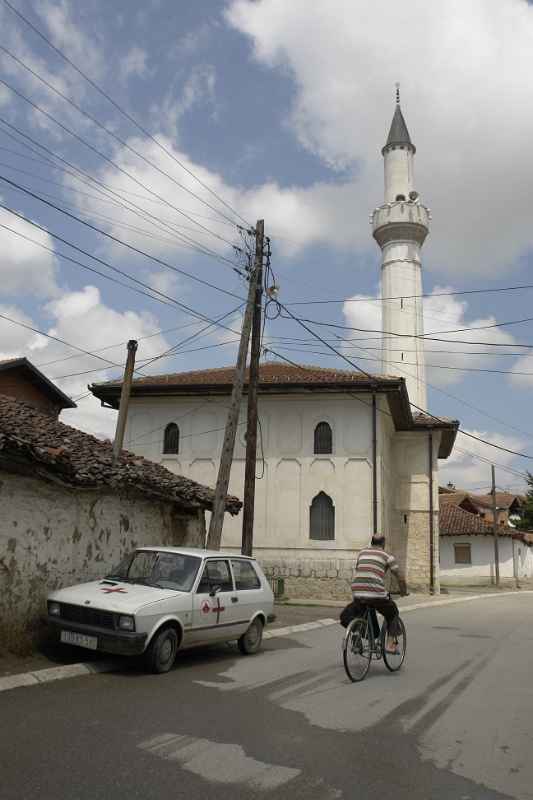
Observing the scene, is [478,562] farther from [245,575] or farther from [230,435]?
[245,575]

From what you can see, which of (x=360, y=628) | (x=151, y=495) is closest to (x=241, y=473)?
(x=151, y=495)

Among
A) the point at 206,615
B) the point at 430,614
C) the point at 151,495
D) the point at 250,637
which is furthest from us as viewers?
the point at 430,614

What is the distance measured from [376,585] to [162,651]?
2692 mm

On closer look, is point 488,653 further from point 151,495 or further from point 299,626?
point 151,495

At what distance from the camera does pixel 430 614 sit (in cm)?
1975

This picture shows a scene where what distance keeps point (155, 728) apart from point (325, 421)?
20976 millimetres

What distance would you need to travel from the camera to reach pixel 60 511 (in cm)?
1019

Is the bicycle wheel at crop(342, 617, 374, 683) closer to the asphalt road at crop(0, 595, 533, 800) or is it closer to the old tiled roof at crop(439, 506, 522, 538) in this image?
the asphalt road at crop(0, 595, 533, 800)

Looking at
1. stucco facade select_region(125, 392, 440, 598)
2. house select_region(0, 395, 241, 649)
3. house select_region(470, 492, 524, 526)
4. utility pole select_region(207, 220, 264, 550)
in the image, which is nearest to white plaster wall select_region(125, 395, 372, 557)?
stucco facade select_region(125, 392, 440, 598)

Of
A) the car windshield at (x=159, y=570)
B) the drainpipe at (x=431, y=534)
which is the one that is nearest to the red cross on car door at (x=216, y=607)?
the car windshield at (x=159, y=570)

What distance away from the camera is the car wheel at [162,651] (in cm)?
816

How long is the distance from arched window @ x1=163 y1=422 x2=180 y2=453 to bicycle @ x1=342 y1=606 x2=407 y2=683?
19.4 m

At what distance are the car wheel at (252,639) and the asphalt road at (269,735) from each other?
77 centimetres

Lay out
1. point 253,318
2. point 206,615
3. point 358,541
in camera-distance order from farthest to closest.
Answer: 1. point 358,541
2. point 253,318
3. point 206,615
